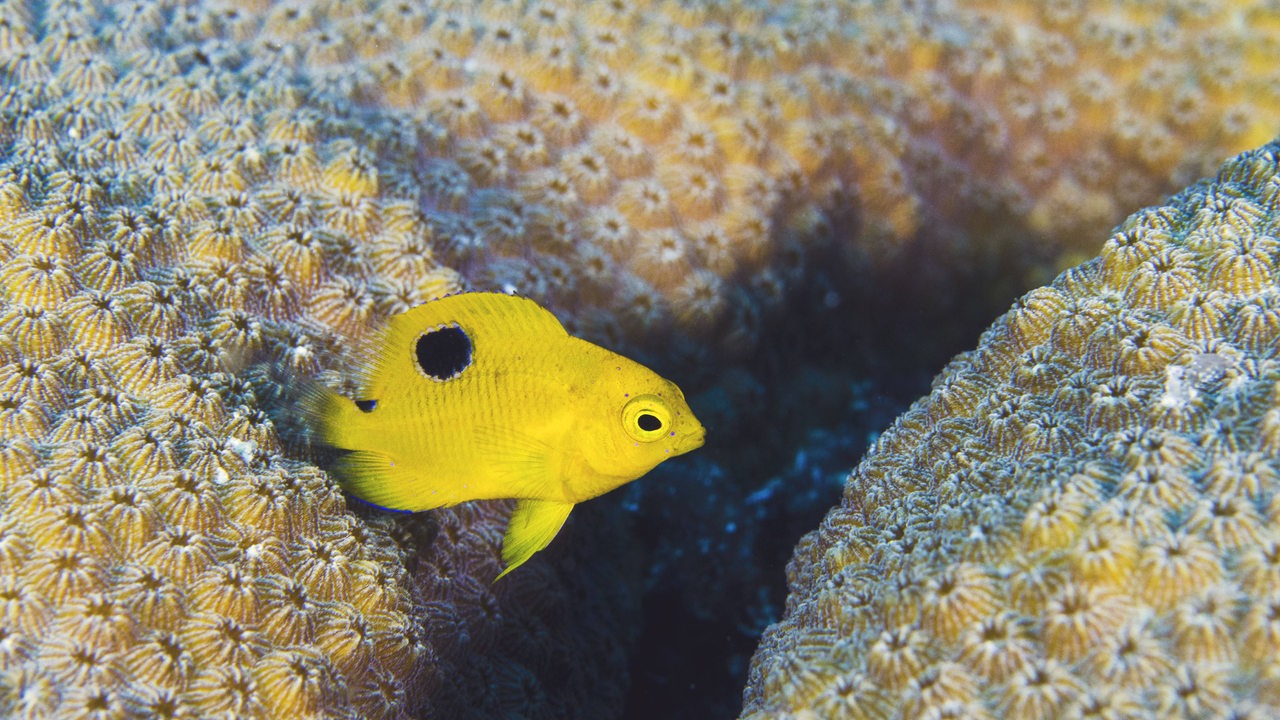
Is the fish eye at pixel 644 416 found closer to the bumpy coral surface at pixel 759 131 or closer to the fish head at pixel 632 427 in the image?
the fish head at pixel 632 427

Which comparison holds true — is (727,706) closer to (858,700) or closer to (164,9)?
(858,700)

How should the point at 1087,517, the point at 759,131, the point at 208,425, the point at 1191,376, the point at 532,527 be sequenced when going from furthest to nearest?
the point at 759,131 → the point at 532,527 → the point at 208,425 → the point at 1191,376 → the point at 1087,517

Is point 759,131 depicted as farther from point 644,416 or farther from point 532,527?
point 532,527

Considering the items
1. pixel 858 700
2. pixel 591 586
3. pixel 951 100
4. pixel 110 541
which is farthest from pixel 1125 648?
pixel 951 100

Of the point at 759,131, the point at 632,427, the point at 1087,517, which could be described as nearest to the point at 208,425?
the point at 632,427

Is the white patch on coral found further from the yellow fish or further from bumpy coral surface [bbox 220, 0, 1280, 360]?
bumpy coral surface [bbox 220, 0, 1280, 360]

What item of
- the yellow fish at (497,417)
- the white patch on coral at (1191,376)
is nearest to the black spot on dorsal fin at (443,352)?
the yellow fish at (497,417)

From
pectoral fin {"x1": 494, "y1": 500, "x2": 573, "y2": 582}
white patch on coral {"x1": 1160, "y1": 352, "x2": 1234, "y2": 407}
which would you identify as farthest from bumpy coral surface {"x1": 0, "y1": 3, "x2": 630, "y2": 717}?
white patch on coral {"x1": 1160, "y1": 352, "x2": 1234, "y2": 407}
